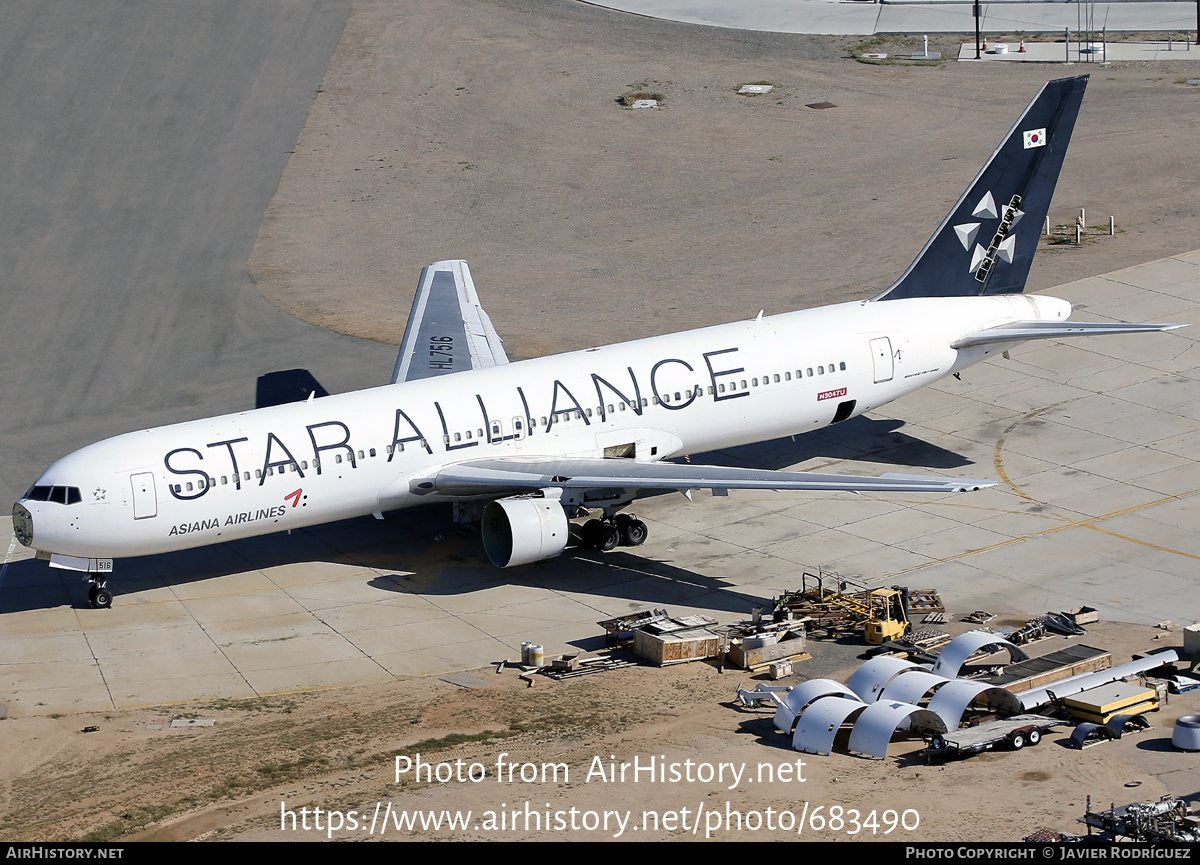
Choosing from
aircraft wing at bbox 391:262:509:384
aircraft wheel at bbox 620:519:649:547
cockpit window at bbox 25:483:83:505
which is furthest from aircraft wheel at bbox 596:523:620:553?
cockpit window at bbox 25:483:83:505

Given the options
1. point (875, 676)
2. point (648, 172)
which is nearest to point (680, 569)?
point (875, 676)

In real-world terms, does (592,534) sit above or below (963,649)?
above

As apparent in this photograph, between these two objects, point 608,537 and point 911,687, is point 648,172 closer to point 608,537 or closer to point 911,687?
point 608,537

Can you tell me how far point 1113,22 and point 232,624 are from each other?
77.4 metres

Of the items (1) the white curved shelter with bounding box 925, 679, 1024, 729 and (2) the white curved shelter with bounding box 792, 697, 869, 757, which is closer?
(2) the white curved shelter with bounding box 792, 697, 869, 757

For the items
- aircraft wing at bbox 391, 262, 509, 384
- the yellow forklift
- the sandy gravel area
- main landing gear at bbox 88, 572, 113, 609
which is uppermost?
the sandy gravel area

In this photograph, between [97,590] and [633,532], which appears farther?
[633,532]

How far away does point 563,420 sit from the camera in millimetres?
45000

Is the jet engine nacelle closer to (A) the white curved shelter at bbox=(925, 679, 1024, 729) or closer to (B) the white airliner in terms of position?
(B) the white airliner

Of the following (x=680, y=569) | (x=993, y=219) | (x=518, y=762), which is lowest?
(x=518, y=762)

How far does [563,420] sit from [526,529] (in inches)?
189

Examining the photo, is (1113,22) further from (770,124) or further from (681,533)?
(681,533)

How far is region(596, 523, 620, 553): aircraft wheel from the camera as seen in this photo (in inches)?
Result: 1761

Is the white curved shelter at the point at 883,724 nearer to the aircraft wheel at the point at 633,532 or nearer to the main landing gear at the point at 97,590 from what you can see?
the aircraft wheel at the point at 633,532
